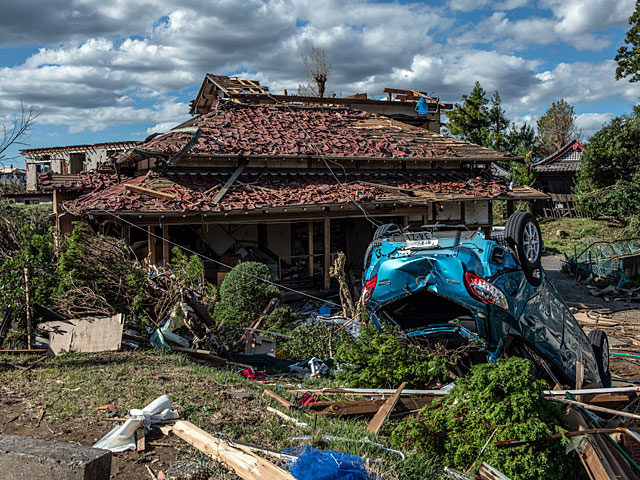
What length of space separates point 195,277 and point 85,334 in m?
3.69

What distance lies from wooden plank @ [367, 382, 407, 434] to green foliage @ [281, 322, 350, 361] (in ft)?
13.0

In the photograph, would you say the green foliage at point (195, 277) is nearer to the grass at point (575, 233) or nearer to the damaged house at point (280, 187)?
the damaged house at point (280, 187)

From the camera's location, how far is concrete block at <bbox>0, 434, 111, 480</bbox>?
3709 mm

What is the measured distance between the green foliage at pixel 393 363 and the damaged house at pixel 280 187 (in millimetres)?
7340

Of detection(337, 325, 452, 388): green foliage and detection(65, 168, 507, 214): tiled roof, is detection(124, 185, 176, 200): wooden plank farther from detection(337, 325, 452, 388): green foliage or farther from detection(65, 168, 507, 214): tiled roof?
detection(337, 325, 452, 388): green foliage

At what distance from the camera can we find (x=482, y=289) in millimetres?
5555

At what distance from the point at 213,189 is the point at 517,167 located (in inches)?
1183

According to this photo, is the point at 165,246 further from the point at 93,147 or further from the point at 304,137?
the point at 93,147

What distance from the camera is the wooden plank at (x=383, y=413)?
5.31 metres

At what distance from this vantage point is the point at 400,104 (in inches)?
910

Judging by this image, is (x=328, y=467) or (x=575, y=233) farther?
(x=575, y=233)

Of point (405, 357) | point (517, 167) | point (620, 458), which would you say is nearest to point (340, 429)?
point (405, 357)

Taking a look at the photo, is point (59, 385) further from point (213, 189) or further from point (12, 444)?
→ point (213, 189)

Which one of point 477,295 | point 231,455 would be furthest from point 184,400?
point 477,295
